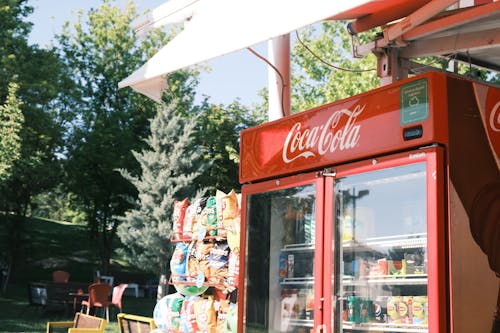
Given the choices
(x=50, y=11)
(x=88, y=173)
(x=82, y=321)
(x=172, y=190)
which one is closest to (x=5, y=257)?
(x=88, y=173)

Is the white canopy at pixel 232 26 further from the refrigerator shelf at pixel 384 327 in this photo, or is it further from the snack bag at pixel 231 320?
the snack bag at pixel 231 320

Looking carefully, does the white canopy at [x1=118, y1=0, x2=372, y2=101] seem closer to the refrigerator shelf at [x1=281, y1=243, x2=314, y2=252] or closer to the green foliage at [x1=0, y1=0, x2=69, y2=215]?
the refrigerator shelf at [x1=281, y1=243, x2=314, y2=252]

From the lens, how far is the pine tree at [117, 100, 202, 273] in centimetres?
2580

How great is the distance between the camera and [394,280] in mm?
4125

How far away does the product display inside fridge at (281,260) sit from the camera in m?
4.83

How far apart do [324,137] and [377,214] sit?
27.5 inches

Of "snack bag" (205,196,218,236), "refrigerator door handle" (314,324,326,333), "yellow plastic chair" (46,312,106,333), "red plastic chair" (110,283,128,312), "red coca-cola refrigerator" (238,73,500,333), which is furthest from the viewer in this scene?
"red plastic chair" (110,283,128,312)

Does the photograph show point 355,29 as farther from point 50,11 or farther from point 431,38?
point 50,11

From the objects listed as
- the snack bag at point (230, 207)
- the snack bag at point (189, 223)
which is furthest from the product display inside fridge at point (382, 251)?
the snack bag at point (189, 223)

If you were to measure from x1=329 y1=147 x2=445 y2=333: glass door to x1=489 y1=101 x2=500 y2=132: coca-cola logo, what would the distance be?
479 mm

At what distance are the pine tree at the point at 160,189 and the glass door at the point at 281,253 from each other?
2008 cm

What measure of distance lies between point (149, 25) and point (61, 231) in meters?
36.9

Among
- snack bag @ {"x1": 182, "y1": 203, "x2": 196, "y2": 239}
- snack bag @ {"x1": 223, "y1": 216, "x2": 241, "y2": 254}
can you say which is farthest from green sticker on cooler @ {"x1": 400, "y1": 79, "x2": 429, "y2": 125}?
snack bag @ {"x1": 182, "y1": 203, "x2": 196, "y2": 239}

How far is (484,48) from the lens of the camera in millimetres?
5137
